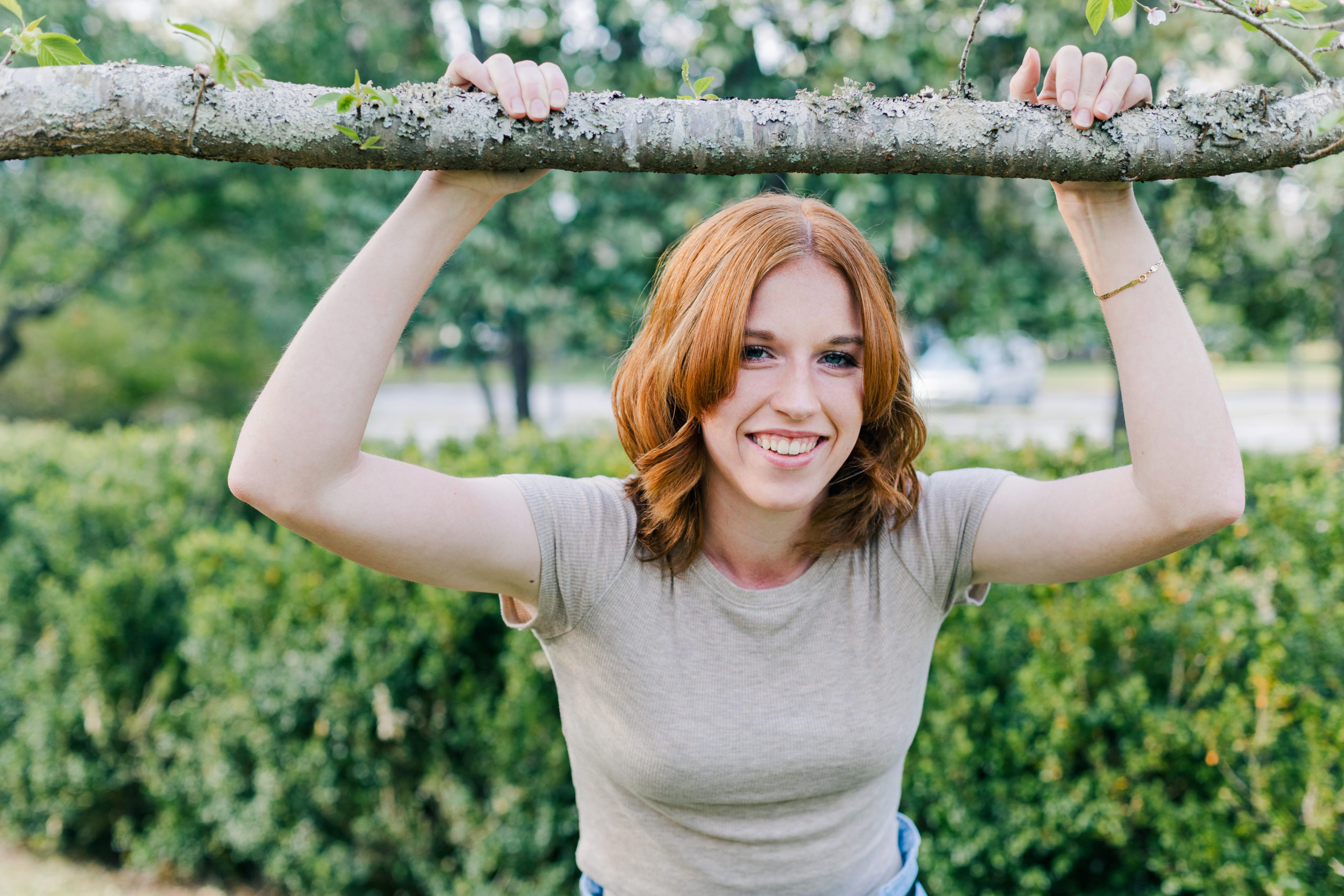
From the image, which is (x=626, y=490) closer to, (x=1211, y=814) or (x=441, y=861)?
(x=1211, y=814)

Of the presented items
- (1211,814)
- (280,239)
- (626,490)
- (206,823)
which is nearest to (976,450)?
(1211,814)

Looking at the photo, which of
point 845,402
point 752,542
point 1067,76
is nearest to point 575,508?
point 752,542

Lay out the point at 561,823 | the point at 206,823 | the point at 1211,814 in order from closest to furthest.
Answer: the point at 1211,814 → the point at 561,823 → the point at 206,823

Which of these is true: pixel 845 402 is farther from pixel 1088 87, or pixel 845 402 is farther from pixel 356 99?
pixel 356 99

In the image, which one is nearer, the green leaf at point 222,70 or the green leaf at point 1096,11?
the green leaf at point 222,70

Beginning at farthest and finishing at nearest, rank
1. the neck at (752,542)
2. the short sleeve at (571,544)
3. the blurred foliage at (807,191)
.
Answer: the blurred foliage at (807,191)
the neck at (752,542)
the short sleeve at (571,544)

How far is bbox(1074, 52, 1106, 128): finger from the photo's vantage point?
4.77 feet

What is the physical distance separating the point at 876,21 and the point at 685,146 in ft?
18.7

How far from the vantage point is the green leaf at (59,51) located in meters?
1.37

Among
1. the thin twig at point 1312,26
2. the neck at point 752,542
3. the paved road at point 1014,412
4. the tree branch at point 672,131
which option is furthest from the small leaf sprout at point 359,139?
the paved road at point 1014,412

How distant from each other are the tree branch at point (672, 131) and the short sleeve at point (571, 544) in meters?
0.56

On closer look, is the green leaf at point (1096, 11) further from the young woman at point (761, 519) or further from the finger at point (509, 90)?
the finger at point (509, 90)

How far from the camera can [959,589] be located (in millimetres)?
1830

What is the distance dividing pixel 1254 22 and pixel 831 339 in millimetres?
776
